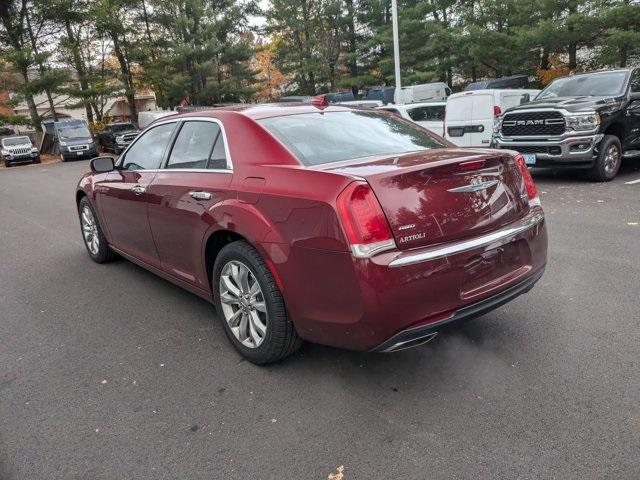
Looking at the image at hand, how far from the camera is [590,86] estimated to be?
31.8ft

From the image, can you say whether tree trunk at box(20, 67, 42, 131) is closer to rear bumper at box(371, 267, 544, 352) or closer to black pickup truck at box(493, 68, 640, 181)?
black pickup truck at box(493, 68, 640, 181)

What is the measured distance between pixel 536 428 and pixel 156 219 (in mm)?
3043

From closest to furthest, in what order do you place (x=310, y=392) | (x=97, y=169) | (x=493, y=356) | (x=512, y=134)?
(x=310, y=392)
(x=493, y=356)
(x=97, y=169)
(x=512, y=134)

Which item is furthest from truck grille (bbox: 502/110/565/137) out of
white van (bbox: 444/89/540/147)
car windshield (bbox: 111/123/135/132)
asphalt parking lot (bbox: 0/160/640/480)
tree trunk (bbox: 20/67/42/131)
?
tree trunk (bbox: 20/67/42/131)

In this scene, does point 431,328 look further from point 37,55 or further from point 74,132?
point 37,55

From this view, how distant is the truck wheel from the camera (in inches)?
345

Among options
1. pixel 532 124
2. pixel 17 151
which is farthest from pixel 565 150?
pixel 17 151

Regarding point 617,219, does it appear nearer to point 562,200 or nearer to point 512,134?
point 562,200

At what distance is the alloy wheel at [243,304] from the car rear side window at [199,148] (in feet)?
2.35

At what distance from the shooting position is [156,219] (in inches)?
164

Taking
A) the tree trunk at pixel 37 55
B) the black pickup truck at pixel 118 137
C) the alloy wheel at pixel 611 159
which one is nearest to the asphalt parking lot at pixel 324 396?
the alloy wheel at pixel 611 159

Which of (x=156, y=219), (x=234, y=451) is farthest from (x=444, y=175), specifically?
(x=156, y=219)

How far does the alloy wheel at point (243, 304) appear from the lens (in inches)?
129

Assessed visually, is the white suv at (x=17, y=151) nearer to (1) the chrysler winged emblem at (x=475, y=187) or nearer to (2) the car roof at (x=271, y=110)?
(2) the car roof at (x=271, y=110)
